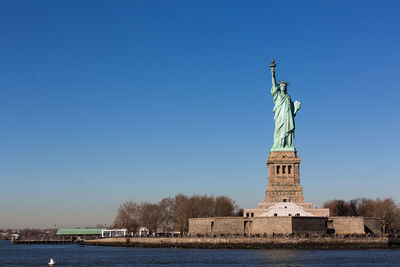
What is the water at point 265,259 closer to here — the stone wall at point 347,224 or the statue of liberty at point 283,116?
the stone wall at point 347,224

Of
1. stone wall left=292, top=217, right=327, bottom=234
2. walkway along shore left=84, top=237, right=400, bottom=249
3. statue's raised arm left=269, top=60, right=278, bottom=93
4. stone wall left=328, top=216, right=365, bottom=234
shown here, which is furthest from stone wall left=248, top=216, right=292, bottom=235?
statue's raised arm left=269, top=60, right=278, bottom=93

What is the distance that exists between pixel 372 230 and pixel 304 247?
35.8 ft

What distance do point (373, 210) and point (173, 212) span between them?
93.5ft

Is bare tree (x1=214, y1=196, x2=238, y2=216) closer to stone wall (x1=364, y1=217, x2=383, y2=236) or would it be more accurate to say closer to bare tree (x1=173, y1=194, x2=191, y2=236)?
bare tree (x1=173, y1=194, x2=191, y2=236)

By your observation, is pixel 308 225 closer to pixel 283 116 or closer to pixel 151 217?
pixel 283 116

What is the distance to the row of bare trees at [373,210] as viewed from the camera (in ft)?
237

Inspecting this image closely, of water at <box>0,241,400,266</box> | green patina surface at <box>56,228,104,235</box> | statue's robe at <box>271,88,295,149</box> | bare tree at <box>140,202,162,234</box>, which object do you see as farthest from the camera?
green patina surface at <box>56,228,104,235</box>

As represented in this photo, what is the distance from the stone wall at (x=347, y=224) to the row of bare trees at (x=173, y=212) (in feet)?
76.9

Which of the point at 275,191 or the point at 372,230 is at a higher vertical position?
the point at 275,191

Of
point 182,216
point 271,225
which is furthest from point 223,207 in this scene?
point 271,225

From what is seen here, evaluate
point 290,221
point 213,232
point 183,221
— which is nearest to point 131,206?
point 183,221

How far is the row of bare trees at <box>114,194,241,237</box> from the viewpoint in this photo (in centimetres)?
7588

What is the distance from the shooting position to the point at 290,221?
175 feet

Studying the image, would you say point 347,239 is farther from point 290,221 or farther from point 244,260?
point 244,260
